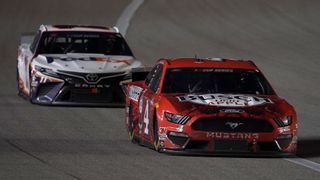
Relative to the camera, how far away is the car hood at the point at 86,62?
796 inches

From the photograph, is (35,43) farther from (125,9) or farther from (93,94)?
(125,9)

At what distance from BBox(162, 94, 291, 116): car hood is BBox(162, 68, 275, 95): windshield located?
0.36 metres

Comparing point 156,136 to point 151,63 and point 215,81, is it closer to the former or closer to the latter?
point 215,81

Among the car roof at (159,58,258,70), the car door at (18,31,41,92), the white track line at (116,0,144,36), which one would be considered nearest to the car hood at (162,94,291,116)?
the car roof at (159,58,258,70)

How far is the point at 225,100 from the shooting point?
13.7 m

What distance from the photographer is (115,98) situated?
20.1 metres

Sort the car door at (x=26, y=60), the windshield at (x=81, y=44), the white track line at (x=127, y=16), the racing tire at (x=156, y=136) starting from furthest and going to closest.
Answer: the white track line at (x=127, y=16), the windshield at (x=81, y=44), the car door at (x=26, y=60), the racing tire at (x=156, y=136)

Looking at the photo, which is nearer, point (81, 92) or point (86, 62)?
point (81, 92)

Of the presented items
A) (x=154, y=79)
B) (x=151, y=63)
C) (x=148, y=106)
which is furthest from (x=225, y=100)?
(x=151, y=63)

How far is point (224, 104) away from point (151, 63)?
50.8 feet

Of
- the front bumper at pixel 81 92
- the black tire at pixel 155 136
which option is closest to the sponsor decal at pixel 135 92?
the black tire at pixel 155 136

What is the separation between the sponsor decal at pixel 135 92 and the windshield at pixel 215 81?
2.22 ft

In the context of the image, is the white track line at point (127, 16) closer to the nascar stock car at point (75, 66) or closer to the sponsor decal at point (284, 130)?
the nascar stock car at point (75, 66)

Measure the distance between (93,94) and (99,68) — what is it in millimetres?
470
